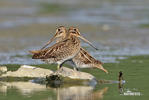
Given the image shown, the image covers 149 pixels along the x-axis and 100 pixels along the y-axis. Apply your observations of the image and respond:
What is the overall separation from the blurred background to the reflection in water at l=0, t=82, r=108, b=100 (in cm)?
321

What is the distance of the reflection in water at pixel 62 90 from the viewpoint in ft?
31.4

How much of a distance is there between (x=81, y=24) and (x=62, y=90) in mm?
11255

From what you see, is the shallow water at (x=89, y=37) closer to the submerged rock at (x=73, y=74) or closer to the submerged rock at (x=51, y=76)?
the submerged rock at (x=51, y=76)

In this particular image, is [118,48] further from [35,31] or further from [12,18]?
[12,18]

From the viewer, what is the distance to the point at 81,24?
21.4m

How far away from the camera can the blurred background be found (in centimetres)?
1614

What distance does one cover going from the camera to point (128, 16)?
79.8 ft

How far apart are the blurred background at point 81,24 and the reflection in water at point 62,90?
3209 millimetres

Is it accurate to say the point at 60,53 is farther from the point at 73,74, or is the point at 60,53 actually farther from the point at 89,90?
the point at 89,90

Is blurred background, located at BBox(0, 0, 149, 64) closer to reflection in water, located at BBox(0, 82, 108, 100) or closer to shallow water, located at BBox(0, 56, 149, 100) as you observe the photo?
shallow water, located at BBox(0, 56, 149, 100)

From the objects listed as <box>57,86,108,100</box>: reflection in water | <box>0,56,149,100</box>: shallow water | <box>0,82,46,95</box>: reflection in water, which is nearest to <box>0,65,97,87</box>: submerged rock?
<box>0,56,149,100</box>: shallow water

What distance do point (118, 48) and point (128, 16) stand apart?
26.1ft

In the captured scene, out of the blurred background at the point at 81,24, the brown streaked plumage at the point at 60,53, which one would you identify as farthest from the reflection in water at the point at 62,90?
the blurred background at the point at 81,24

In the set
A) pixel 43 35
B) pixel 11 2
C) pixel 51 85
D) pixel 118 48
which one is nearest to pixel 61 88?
pixel 51 85
